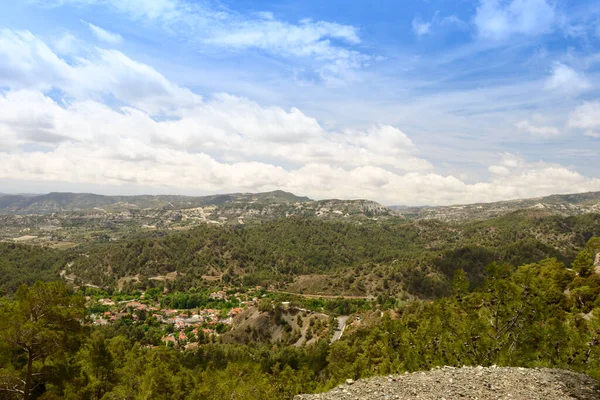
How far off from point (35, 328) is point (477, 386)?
Answer: 17.4m

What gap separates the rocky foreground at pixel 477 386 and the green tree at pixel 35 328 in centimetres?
1079

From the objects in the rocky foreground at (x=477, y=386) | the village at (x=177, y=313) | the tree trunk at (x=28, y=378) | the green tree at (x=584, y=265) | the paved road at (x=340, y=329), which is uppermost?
the green tree at (x=584, y=265)

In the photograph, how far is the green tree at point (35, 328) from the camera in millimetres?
12766

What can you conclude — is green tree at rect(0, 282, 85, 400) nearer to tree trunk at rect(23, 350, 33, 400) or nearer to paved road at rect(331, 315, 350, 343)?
tree trunk at rect(23, 350, 33, 400)

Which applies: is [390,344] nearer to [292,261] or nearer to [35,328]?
[35,328]

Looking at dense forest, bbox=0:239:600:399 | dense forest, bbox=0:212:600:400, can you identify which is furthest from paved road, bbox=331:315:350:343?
dense forest, bbox=0:239:600:399

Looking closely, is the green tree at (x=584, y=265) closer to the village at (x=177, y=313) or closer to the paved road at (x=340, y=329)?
the paved road at (x=340, y=329)

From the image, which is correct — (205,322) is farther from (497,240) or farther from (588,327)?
(497,240)

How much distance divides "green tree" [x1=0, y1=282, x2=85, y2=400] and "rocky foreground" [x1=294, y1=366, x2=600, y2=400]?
35.4ft

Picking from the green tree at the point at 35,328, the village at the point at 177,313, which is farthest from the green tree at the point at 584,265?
the village at the point at 177,313

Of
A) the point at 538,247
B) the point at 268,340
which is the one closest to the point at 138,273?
the point at 268,340

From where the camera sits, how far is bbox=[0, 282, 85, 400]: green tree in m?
12.8

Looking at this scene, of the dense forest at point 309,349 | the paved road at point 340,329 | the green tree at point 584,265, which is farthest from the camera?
the paved road at point 340,329

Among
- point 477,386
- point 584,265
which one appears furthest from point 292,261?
point 477,386
